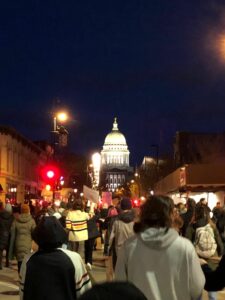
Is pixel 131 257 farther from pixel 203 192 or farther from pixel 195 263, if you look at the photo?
pixel 203 192

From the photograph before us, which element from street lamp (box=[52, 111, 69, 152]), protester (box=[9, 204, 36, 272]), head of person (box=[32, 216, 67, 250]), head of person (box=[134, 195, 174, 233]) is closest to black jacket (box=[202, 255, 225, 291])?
head of person (box=[134, 195, 174, 233])

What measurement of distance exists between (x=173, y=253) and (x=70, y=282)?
880mm

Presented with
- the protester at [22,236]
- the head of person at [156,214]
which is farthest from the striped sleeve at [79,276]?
the protester at [22,236]

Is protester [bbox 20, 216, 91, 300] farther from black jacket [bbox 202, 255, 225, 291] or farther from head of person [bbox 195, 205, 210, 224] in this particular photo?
head of person [bbox 195, 205, 210, 224]

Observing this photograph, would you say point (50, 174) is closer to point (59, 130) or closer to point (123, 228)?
point (59, 130)

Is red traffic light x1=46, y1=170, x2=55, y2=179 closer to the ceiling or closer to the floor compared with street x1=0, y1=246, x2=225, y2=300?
closer to the ceiling

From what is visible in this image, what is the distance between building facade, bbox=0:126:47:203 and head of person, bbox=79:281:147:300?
1801 inches

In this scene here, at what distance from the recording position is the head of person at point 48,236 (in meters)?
Answer: 5.49

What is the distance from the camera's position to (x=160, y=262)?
505cm

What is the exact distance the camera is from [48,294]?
522cm

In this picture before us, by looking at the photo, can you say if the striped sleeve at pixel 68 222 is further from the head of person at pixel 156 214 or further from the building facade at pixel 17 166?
the building facade at pixel 17 166

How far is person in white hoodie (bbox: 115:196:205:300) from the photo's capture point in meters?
5.02

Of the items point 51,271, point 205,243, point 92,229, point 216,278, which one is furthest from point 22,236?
point 216,278

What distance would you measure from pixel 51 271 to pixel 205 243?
16.3ft
